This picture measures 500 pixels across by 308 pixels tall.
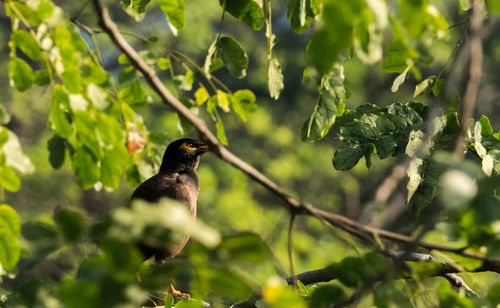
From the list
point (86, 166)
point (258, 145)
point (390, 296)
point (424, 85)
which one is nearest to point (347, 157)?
point (424, 85)

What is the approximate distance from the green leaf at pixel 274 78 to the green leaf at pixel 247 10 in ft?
0.43

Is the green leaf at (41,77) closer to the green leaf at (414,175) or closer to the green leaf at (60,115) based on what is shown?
the green leaf at (60,115)

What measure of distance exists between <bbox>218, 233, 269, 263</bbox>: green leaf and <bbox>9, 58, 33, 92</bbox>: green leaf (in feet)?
2.71

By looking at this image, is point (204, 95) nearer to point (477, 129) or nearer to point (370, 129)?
point (370, 129)

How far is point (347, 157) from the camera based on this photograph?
62.4 inches

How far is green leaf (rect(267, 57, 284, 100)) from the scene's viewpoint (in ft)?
5.07

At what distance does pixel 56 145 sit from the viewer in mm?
1546

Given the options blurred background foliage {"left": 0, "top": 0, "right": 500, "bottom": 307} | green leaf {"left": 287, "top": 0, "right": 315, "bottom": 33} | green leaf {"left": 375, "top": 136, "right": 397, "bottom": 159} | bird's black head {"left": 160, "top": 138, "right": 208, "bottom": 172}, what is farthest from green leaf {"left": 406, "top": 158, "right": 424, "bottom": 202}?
blurred background foliage {"left": 0, "top": 0, "right": 500, "bottom": 307}

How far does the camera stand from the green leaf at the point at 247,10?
5.26ft

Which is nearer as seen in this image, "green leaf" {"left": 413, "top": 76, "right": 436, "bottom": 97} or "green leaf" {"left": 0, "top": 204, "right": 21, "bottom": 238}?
"green leaf" {"left": 0, "top": 204, "right": 21, "bottom": 238}

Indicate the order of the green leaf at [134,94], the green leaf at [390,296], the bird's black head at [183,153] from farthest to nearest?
the bird's black head at [183,153], the green leaf at [134,94], the green leaf at [390,296]

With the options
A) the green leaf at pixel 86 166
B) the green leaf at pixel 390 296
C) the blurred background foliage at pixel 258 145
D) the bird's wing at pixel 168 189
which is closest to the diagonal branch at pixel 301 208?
the green leaf at pixel 390 296

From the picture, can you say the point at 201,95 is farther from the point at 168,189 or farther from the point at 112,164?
the point at 168,189

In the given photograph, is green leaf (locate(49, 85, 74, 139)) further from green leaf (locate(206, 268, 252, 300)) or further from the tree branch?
the tree branch
